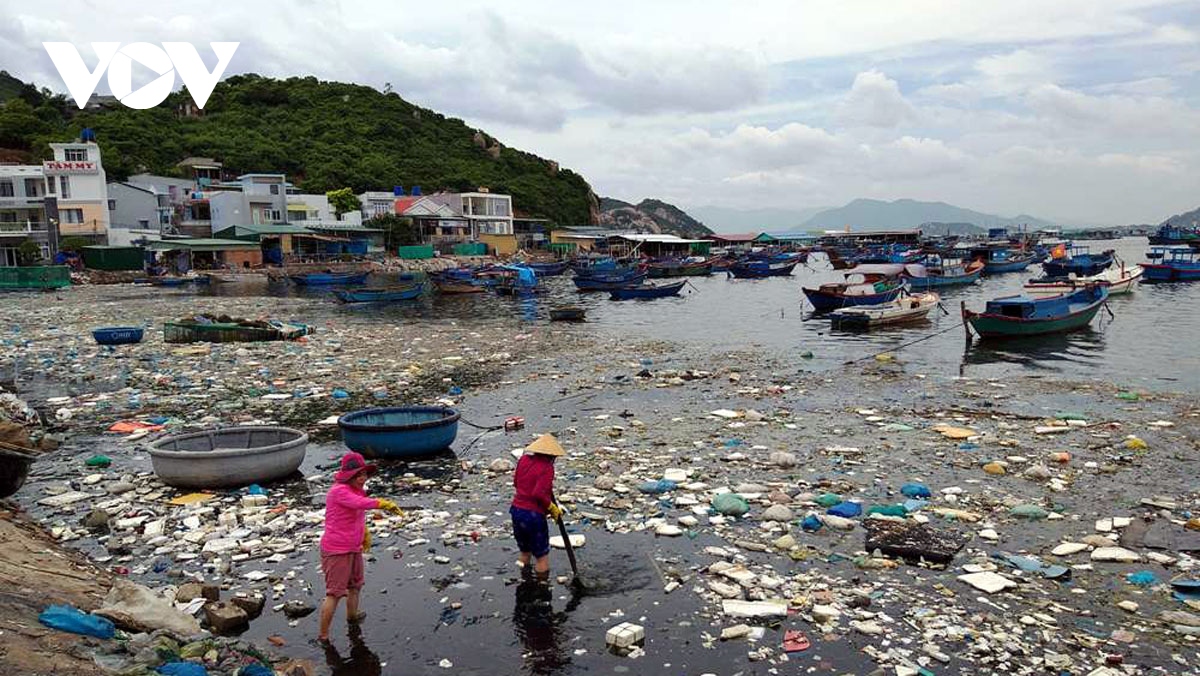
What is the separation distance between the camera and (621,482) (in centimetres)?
1017

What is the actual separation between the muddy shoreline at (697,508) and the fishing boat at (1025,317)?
19.7 ft

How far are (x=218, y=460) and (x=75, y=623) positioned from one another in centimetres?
461

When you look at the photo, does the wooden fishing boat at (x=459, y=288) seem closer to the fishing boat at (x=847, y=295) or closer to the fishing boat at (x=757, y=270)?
the fishing boat at (x=847, y=295)

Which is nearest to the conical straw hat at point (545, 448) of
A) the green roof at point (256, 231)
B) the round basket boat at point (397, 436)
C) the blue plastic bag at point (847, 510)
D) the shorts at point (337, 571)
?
the shorts at point (337, 571)

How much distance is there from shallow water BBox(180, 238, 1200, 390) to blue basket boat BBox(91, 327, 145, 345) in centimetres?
1174

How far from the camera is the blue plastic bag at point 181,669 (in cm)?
489

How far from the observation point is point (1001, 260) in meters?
67.4

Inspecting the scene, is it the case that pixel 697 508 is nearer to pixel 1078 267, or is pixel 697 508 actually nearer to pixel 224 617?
pixel 224 617

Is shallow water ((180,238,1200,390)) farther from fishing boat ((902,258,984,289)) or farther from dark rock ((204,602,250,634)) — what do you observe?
dark rock ((204,602,250,634))

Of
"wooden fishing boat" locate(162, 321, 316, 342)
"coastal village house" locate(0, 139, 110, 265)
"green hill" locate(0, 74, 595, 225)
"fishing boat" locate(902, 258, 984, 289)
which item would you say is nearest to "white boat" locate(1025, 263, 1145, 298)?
"fishing boat" locate(902, 258, 984, 289)

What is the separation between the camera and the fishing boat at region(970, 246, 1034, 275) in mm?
63438

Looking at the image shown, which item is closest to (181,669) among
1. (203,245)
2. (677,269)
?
(203,245)

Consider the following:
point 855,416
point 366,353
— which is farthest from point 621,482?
point 366,353

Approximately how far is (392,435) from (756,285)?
5134 centimetres
